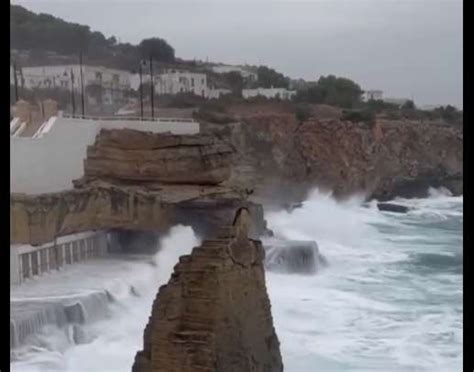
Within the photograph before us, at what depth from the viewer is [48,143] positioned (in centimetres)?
499

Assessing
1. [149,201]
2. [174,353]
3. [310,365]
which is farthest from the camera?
[149,201]

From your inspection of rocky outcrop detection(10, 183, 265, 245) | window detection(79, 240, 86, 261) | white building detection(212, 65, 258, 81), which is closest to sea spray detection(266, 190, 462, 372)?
rocky outcrop detection(10, 183, 265, 245)

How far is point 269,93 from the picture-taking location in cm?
488

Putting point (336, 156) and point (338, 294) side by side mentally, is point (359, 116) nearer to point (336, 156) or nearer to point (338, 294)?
point (336, 156)

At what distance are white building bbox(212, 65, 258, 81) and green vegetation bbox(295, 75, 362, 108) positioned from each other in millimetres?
344

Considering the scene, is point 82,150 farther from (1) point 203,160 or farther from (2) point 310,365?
(2) point 310,365

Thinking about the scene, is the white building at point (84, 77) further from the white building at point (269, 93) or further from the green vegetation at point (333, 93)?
the green vegetation at point (333, 93)

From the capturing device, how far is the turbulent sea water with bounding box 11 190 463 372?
3.66 meters

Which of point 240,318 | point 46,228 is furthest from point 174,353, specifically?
point 46,228

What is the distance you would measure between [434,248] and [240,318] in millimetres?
2755

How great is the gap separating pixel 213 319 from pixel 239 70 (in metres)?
2.14

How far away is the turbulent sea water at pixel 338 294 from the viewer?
3658 mm

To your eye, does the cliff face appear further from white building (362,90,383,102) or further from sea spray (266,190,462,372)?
white building (362,90,383,102)
